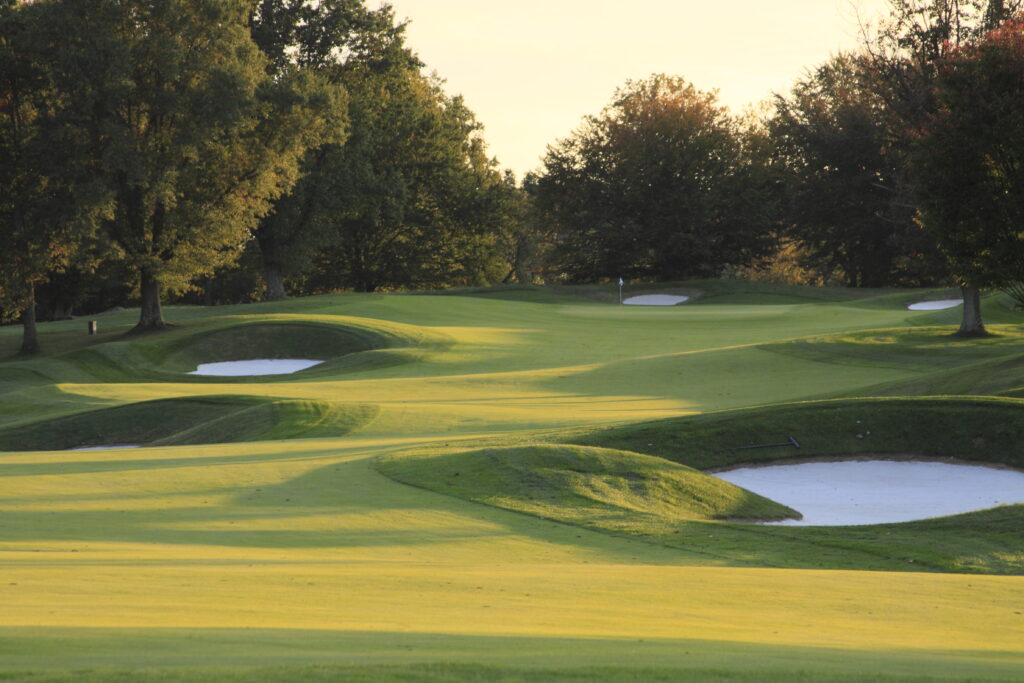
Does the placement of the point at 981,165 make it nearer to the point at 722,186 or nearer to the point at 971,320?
the point at 971,320

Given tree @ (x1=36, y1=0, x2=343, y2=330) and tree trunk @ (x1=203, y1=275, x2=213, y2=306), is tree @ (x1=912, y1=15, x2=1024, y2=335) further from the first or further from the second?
Result: tree trunk @ (x1=203, y1=275, x2=213, y2=306)

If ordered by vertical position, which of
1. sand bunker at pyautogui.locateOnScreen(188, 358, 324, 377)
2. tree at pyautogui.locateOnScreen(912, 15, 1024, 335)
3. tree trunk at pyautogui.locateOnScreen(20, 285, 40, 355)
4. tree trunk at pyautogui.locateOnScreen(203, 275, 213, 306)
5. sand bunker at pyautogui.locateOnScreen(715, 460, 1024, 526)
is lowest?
sand bunker at pyautogui.locateOnScreen(715, 460, 1024, 526)

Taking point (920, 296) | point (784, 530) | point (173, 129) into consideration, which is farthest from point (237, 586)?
point (920, 296)

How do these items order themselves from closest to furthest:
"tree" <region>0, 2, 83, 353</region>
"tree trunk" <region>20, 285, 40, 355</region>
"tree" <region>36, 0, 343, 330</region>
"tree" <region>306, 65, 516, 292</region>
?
"tree" <region>36, 0, 343, 330</region>
"tree" <region>0, 2, 83, 353</region>
"tree trunk" <region>20, 285, 40, 355</region>
"tree" <region>306, 65, 516, 292</region>

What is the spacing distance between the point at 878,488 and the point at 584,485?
5.32 meters

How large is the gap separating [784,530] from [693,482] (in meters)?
2.56

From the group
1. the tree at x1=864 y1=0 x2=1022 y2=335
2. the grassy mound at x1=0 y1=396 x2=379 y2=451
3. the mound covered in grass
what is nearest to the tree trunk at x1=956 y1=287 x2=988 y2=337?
the tree at x1=864 y1=0 x2=1022 y2=335

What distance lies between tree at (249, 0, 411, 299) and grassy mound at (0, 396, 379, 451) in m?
28.9

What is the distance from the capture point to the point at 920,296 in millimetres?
55469

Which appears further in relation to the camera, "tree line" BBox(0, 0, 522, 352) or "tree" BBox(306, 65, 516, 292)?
"tree" BBox(306, 65, 516, 292)

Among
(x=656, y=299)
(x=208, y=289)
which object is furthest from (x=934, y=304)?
(x=208, y=289)

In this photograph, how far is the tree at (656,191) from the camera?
68.2m

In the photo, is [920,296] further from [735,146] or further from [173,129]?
[173,129]

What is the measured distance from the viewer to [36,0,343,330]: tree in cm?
4116
